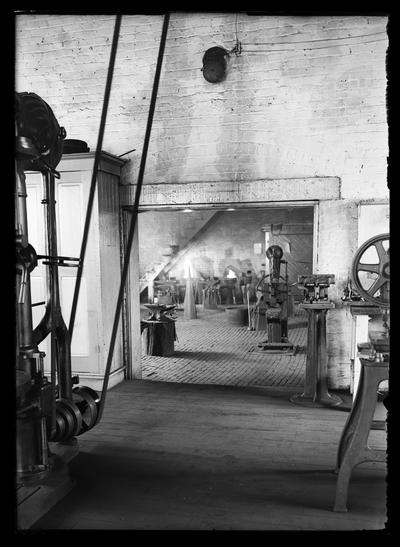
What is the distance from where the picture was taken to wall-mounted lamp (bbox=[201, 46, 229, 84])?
18.4 ft

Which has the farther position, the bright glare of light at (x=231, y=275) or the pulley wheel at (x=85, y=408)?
the bright glare of light at (x=231, y=275)

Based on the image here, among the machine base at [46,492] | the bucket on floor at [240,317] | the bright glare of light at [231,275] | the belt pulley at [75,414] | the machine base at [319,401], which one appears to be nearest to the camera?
the machine base at [46,492]

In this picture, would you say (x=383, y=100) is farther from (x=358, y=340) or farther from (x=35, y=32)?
(x=35, y=32)

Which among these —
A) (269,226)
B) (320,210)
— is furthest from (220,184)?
(269,226)

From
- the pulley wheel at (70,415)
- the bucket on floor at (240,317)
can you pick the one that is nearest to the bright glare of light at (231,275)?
the bucket on floor at (240,317)

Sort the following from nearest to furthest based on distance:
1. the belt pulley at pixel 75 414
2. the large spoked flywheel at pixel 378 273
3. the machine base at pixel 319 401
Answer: the belt pulley at pixel 75 414, the large spoked flywheel at pixel 378 273, the machine base at pixel 319 401

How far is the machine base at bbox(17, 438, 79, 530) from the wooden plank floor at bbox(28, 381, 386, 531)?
2.3 inches

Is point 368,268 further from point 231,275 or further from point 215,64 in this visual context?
point 231,275

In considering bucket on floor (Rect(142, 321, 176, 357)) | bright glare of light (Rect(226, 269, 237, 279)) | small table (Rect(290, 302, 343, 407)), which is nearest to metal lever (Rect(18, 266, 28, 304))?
small table (Rect(290, 302, 343, 407))

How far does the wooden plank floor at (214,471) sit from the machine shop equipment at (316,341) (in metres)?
0.25

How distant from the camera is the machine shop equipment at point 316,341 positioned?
5.27 meters

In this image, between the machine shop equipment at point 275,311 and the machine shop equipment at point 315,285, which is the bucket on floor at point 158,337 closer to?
the machine shop equipment at point 275,311

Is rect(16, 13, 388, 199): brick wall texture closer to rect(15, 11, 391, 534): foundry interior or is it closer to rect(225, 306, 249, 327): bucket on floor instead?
rect(15, 11, 391, 534): foundry interior
